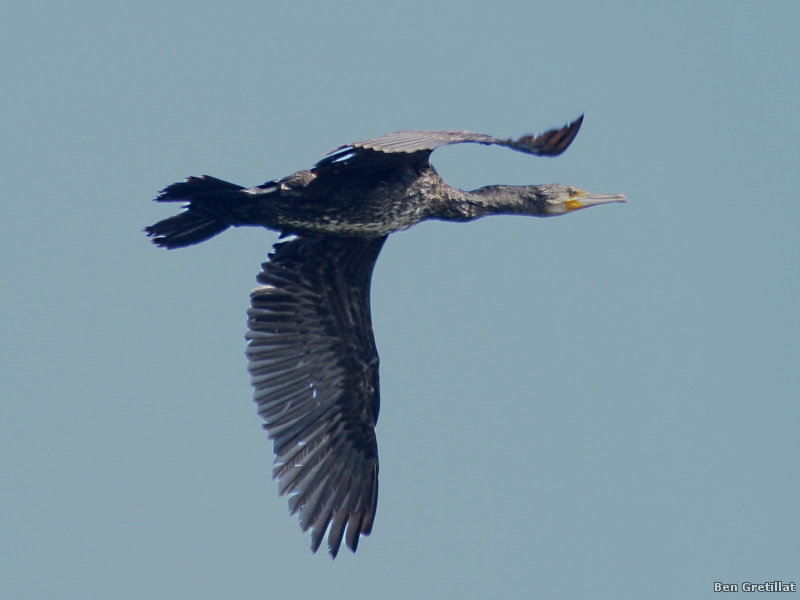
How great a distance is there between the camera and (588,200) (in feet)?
38.0

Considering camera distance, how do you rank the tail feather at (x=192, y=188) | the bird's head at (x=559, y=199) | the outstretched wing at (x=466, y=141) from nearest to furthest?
the outstretched wing at (x=466, y=141) → the tail feather at (x=192, y=188) → the bird's head at (x=559, y=199)

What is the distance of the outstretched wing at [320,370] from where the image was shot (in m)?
11.5

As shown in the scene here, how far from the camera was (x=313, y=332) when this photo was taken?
472 inches

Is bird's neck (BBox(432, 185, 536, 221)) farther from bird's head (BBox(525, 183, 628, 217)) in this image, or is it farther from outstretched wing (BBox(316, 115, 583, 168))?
outstretched wing (BBox(316, 115, 583, 168))

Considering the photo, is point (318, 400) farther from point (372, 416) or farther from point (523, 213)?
point (523, 213)

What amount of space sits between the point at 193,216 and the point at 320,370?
81.9 inches

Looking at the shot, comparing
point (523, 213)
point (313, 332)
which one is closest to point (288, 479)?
point (313, 332)

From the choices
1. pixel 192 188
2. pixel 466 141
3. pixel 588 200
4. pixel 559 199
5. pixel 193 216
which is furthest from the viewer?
pixel 588 200

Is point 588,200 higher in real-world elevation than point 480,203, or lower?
higher

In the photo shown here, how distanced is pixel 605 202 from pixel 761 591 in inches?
151

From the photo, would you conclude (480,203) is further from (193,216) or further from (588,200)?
(193,216)

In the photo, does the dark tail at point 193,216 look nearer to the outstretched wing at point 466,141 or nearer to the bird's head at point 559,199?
the outstretched wing at point 466,141

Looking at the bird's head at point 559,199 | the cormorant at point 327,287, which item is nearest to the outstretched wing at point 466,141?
the cormorant at point 327,287

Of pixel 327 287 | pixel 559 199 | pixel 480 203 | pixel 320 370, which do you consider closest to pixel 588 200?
pixel 559 199
